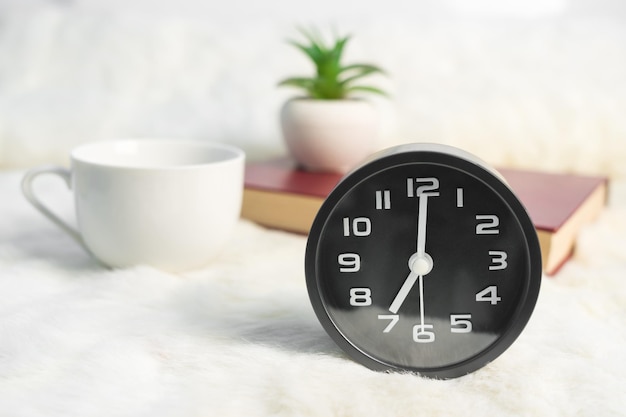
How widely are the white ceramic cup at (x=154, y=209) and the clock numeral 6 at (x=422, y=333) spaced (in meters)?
0.31

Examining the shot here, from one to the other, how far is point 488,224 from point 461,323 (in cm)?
9

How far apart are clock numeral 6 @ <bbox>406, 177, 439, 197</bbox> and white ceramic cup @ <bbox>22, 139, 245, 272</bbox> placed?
275 mm

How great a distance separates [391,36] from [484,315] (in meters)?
1.07

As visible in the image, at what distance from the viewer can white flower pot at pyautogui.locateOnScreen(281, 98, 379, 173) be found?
1.12 m

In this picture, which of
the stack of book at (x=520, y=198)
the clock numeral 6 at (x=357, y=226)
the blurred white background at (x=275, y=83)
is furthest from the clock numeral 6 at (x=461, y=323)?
the blurred white background at (x=275, y=83)

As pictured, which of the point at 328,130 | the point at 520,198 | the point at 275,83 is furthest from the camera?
the point at 275,83

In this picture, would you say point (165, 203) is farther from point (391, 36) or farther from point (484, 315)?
point (391, 36)

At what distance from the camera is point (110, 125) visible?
134 cm

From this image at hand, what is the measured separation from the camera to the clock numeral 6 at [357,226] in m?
0.59

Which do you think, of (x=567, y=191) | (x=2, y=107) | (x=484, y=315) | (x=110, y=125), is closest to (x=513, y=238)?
(x=484, y=315)

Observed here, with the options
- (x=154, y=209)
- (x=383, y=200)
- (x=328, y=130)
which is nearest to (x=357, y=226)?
(x=383, y=200)

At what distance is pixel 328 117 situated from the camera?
3.66 feet

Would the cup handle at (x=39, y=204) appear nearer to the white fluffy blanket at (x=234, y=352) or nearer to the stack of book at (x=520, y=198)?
the white fluffy blanket at (x=234, y=352)

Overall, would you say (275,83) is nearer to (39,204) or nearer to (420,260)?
(39,204)
